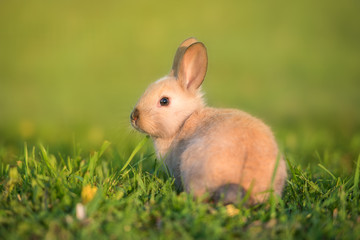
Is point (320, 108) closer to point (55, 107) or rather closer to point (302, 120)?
point (302, 120)

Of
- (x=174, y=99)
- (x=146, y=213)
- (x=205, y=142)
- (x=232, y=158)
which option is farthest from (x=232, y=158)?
(x=174, y=99)

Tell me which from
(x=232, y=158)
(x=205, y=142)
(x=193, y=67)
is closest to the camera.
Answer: (x=232, y=158)

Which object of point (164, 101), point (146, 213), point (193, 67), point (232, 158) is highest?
point (193, 67)

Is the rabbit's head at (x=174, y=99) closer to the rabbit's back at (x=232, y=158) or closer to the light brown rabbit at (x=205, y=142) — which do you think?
the light brown rabbit at (x=205, y=142)

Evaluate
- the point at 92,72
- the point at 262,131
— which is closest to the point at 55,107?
the point at 92,72

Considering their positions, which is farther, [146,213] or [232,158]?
[232,158]

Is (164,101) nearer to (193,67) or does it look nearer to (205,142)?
(193,67)

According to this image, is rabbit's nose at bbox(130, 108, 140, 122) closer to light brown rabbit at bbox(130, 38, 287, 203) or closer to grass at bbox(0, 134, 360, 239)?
light brown rabbit at bbox(130, 38, 287, 203)

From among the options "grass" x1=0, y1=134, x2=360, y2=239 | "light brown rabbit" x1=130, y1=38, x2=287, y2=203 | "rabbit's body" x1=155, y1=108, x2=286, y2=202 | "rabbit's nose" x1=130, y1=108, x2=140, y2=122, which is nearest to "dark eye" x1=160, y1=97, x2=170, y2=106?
"light brown rabbit" x1=130, y1=38, x2=287, y2=203
